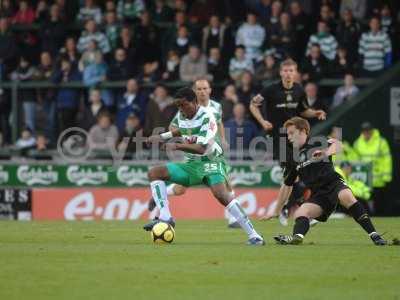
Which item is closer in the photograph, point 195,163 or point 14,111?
point 195,163

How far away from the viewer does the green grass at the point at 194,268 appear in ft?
30.3

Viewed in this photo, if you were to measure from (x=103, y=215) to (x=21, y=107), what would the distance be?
497cm

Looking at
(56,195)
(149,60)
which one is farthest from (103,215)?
(149,60)

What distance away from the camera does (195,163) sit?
→ 13.6 meters

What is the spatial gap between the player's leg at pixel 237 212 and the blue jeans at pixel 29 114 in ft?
43.0

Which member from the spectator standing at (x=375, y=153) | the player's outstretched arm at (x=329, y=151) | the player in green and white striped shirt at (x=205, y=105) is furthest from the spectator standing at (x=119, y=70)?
Result: the player's outstretched arm at (x=329, y=151)

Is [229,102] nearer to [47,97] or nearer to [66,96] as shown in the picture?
[66,96]

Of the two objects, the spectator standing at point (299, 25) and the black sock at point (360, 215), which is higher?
the spectator standing at point (299, 25)

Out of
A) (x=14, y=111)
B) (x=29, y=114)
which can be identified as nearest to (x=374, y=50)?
(x=29, y=114)

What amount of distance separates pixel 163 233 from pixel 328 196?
2.03m

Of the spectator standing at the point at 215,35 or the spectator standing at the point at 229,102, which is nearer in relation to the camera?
the spectator standing at the point at 229,102

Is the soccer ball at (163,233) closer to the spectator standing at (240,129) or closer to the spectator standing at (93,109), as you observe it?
the spectator standing at (240,129)

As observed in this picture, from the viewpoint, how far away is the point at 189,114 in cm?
1343

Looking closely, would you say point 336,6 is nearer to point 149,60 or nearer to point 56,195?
point 149,60
